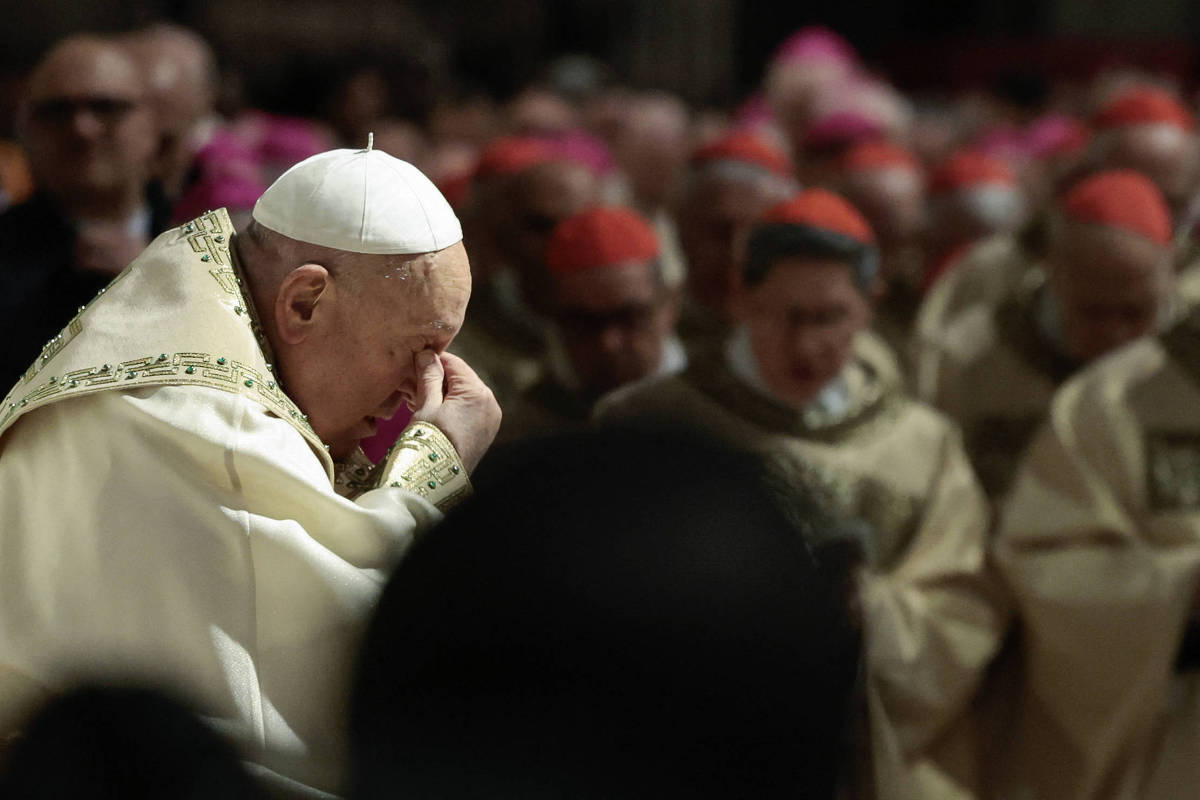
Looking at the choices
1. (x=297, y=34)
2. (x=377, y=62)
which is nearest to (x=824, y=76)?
(x=377, y=62)

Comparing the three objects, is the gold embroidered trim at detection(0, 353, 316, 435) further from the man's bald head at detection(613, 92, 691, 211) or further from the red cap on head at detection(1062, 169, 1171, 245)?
the man's bald head at detection(613, 92, 691, 211)

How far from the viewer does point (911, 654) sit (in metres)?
3.90

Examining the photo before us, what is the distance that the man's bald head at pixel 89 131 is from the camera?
3.04 meters

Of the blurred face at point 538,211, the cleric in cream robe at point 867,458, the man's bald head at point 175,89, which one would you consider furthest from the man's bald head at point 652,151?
the cleric in cream robe at point 867,458

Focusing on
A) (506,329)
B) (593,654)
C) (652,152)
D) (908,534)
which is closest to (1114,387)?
(908,534)

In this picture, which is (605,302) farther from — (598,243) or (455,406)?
(455,406)

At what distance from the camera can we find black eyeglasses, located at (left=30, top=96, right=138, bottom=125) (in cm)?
315

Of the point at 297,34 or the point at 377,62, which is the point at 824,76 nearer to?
the point at 377,62

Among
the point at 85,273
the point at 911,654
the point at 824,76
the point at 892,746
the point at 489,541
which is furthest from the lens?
the point at 824,76

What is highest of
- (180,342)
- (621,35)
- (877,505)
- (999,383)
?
(180,342)

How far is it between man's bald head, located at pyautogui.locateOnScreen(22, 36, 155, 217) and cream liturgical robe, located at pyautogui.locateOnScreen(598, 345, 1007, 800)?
51.0 inches

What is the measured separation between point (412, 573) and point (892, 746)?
2.20 meters

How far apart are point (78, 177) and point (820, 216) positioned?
1811mm

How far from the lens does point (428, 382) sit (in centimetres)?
159
